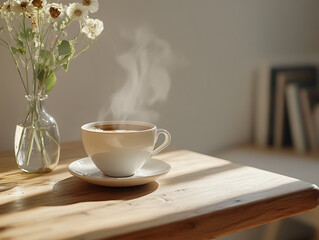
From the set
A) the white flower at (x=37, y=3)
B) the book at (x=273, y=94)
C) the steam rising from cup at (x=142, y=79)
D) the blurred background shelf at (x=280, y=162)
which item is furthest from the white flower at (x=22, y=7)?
the book at (x=273, y=94)

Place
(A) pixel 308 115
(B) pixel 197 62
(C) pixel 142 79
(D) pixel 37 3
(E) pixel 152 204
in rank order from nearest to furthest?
1. (E) pixel 152 204
2. (D) pixel 37 3
3. (C) pixel 142 79
4. (B) pixel 197 62
5. (A) pixel 308 115

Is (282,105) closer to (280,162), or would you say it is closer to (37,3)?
(280,162)

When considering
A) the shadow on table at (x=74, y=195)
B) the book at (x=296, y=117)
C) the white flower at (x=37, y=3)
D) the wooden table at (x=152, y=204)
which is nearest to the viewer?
the wooden table at (x=152, y=204)

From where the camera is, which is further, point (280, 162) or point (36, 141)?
point (280, 162)

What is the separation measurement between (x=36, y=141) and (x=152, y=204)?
33cm

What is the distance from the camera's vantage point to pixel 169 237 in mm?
711

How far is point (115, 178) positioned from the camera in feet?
2.89

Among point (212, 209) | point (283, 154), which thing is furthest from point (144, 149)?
point (283, 154)

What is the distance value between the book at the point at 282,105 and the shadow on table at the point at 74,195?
3.73ft

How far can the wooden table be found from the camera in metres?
0.70

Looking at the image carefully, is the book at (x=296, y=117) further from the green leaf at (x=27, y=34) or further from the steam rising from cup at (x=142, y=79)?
the green leaf at (x=27, y=34)

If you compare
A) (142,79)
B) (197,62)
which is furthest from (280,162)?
(142,79)

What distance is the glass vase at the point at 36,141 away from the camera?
0.99 m

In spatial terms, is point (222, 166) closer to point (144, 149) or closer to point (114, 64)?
point (144, 149)
